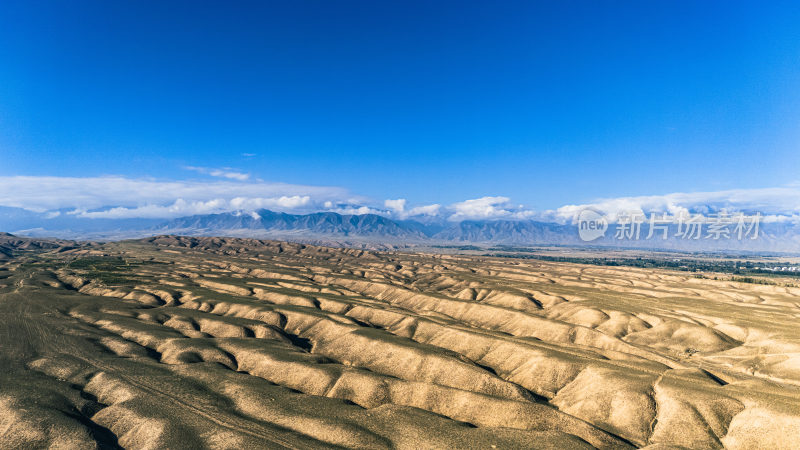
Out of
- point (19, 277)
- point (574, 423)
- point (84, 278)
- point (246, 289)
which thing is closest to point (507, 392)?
point (574, 423)

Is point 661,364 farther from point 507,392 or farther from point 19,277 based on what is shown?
point 19,277

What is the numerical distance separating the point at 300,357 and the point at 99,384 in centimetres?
3817

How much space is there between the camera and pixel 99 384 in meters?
70.4

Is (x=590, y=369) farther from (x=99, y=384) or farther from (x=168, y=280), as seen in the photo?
(x=168, y=280)

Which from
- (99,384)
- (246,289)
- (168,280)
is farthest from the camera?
(168,280)

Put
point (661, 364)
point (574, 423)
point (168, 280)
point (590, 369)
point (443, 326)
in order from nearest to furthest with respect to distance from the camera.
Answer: point (574, 423)
point (590, 369)
point (661, 364)
point (443, 326)
point (168, 280)

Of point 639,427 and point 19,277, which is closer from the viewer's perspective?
point 639,427

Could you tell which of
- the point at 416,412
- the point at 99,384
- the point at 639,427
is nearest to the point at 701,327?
the point at 639,427

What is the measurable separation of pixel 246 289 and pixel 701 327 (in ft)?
593

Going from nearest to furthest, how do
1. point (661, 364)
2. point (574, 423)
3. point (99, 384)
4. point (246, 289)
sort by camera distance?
point (574, 423) → point (99, 384) → point (661, 364) → point (246, 289)

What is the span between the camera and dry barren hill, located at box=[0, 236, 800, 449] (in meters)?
55.2

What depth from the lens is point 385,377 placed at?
7631 cm

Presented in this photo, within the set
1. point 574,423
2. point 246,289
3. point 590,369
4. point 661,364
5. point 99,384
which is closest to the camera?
point 574,423

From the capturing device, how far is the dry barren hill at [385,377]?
5522cm
